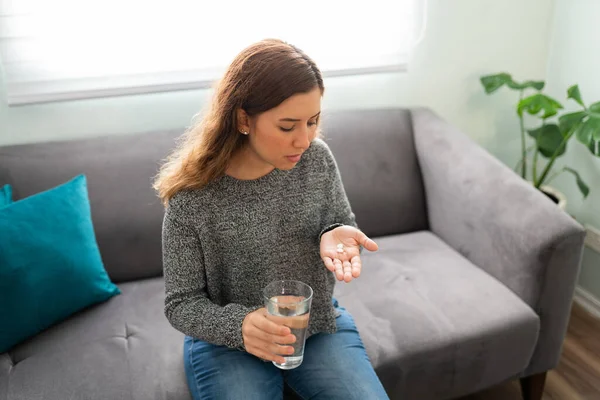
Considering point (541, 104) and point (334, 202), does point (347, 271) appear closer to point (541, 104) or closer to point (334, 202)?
point (334, 202)

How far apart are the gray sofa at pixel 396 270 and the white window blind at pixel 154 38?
0.65 feet

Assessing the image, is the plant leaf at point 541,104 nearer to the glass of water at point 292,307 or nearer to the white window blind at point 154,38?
the white window blind at point 154,38

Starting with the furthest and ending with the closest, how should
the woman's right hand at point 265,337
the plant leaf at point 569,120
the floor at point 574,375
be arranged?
the plant leaf at point 569,120 → the floor at point 574,375 → the woman's right hand at point 265,337

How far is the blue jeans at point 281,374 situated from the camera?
4.08 feet

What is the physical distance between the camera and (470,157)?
1994mm

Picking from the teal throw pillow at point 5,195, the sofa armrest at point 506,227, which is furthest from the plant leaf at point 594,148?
the teal throw pillow at point 5,195

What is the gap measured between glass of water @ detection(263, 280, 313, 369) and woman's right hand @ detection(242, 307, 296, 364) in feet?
0.05

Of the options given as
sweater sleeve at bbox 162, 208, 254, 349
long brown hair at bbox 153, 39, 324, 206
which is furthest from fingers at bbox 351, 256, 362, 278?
long brown hair at bbox 153, 39, 324, 206

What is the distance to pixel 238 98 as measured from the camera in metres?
1.21

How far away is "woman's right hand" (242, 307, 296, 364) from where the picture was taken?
44.3 inches

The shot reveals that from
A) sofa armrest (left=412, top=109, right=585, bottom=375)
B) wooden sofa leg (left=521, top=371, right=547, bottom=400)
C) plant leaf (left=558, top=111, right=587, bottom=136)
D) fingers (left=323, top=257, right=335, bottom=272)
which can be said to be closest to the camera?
fingers (left=323, top=257, right=335, bottom=272)

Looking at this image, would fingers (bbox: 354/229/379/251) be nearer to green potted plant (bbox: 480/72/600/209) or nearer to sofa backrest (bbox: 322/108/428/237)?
sofa backrest (bbox: 322/108/428/237)

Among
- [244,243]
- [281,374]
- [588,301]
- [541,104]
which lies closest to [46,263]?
[244,243]

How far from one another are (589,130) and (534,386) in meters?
0.85
